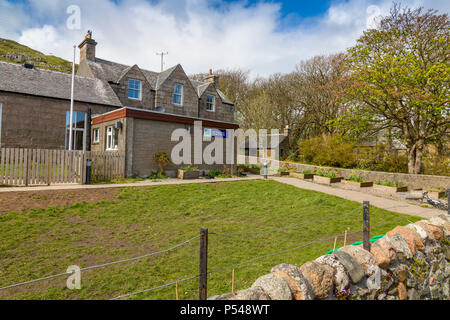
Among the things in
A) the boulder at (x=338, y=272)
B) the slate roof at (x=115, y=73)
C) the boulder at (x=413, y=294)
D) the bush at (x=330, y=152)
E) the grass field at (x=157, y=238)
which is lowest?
the boulder at (x=413, y=294)

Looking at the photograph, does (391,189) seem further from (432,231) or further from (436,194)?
(432,231)

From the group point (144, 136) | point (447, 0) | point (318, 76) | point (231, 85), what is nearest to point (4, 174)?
point (144, 136)

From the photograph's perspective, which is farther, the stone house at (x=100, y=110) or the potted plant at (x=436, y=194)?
the stone house at (x=100, y=110)

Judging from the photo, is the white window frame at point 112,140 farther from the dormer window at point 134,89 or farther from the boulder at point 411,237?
the boulder at point 411,237

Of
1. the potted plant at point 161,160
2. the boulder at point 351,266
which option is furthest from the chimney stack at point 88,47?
the boulder at point 351,266

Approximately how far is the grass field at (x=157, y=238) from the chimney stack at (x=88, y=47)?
16.6m

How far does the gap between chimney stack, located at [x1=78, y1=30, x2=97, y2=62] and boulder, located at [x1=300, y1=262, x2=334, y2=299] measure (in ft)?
78.7

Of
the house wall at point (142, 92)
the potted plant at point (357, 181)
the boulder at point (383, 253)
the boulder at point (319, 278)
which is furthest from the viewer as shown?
the house wall at point (142, 92)

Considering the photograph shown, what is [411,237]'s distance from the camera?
4723 millimetres

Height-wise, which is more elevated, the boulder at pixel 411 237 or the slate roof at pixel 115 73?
the slate roof at pixel 115 73

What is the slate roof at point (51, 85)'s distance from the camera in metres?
16.3

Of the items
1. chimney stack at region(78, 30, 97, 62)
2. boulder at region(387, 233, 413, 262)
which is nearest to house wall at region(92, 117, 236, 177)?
chimney stack at region(78, 30, 97, 62)

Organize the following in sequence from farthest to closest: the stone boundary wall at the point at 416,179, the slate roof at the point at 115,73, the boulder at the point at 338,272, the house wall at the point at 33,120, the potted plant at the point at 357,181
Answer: the slate roof at the point at 115,73 < the house wall at the point at 33,120 < the potted plant at the point at 357,181 < the stone boundary wall at the point at 416,179 < the boulder at the point at 338,272

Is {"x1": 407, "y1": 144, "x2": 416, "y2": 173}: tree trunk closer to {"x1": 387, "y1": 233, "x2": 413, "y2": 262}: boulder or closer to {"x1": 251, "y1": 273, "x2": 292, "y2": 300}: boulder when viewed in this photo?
{"x1": 387, "y1": 233, "x2": 413, "y2": 262}: boulder
